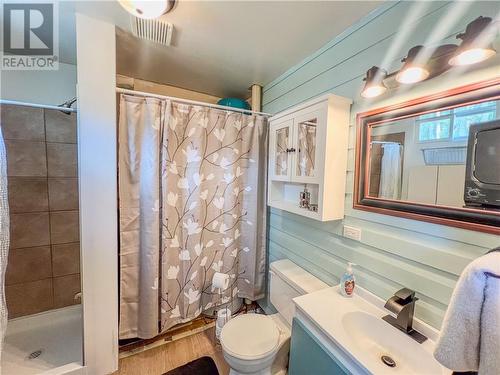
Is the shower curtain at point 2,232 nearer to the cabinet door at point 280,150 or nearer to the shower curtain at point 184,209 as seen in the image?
the shower curtain at point 184,209

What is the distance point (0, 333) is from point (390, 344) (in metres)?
1.72

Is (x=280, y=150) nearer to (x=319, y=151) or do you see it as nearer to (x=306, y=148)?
(x=306, y=148)

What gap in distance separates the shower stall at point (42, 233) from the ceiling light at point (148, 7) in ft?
3.51

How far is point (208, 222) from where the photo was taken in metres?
1.89

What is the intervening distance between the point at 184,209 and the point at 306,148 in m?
1.05

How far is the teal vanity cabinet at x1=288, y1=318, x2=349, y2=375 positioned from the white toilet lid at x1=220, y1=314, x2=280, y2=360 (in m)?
0.20

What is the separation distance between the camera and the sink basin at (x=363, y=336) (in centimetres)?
86

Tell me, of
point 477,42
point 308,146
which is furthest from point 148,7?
point 477,42

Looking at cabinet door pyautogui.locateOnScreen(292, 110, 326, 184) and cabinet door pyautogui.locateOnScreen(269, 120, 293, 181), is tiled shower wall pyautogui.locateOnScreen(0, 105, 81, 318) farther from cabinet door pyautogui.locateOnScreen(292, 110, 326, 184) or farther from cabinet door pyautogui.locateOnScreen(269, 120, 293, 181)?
cabinet door pyautogui.locateOnScreen(292, 110, 326, 184)

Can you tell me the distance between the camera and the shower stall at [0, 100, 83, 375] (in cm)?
177

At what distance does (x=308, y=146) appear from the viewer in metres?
1.49

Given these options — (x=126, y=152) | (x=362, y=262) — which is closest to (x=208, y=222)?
(x=126, y=152)

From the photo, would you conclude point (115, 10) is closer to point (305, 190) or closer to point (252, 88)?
point (252, 88)

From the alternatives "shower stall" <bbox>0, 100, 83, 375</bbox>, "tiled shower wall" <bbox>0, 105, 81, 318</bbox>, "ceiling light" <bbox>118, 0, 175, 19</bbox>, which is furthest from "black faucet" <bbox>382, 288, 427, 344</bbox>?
"tiled shower wall" <bbox>0, 105, 81, 318</bbox>
